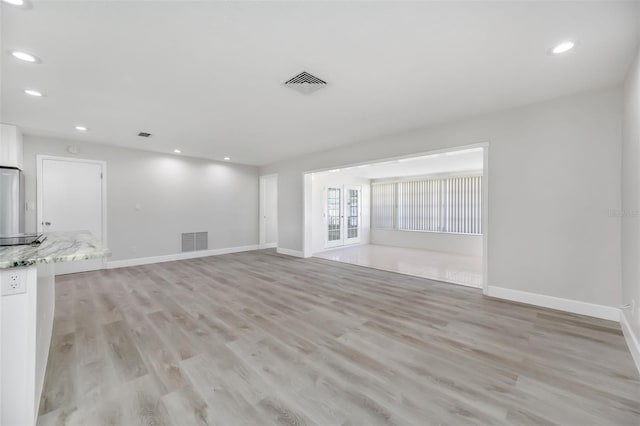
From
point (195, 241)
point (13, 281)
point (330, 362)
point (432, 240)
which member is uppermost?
point (13, 281)

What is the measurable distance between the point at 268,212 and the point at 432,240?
16.9 ft

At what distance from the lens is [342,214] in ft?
27.8

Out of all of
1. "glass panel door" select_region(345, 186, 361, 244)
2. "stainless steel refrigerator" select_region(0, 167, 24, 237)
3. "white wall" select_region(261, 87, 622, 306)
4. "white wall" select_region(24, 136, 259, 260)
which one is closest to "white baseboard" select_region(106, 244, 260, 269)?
"white wall" select_region(24, 136, 259, 260)

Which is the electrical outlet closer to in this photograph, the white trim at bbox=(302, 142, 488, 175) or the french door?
the white trim at bbox=(302, 142, 488, 175)

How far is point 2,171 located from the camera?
3.89 metres

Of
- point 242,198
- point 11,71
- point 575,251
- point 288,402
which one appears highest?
point 11,71

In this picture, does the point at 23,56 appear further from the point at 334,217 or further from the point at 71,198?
the point at 334,217

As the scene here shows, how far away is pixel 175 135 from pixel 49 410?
4.25 metres

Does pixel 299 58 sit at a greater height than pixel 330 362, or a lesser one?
greater

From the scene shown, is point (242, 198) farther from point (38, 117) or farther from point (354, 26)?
point (354, 26)

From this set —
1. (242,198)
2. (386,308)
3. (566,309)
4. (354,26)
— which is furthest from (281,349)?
(242,198)

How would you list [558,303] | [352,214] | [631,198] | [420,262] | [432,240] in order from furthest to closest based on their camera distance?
1. [352,214]
2. [432,240]
3. [420,262]
4. [558,303]
5. [631,198]

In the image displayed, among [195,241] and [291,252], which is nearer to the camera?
[195,241]

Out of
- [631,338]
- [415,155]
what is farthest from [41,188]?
[631,338]
